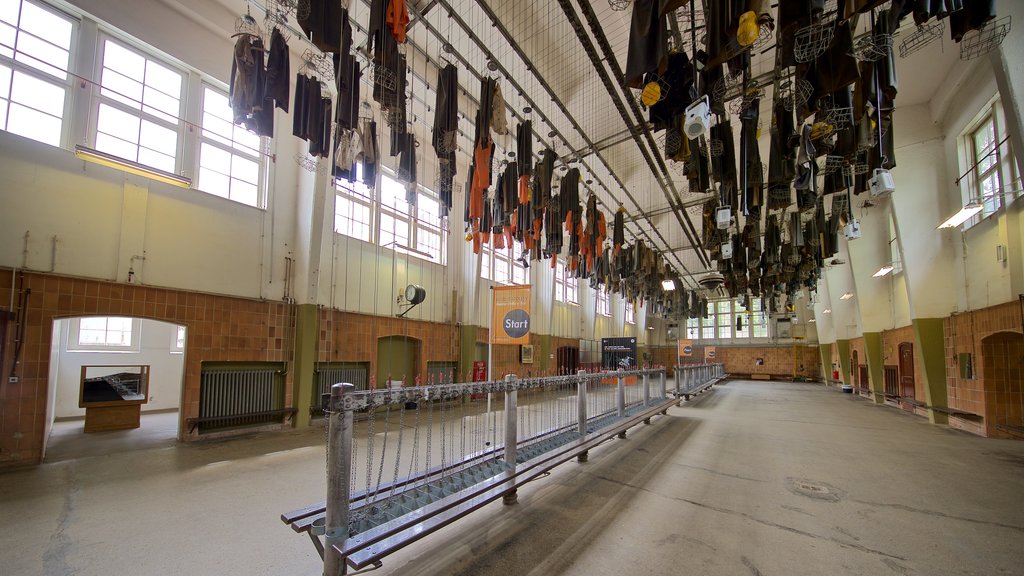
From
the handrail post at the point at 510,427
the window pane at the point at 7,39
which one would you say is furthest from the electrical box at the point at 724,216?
the window pane at the point at 7,39

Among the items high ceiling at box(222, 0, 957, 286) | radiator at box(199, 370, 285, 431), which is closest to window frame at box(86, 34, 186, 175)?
high ceiling at box(222, 0, 957, 286)

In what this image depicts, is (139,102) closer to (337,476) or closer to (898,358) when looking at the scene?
(337,476)

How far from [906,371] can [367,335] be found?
48.0 ft

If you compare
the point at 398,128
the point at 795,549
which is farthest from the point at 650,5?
the point at 795,549

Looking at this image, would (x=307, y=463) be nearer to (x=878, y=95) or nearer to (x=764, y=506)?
(x=764, y=506)

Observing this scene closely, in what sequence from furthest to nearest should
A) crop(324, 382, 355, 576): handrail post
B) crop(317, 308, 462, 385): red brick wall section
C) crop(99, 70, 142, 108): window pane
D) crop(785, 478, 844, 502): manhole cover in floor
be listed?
crop(317, 308, 462, 385): red brick wall section < crop(99, 70, 142, 108): window pane < crop(785, 478, 844, 502): manhole cover in floor < crop(324, 382, 355, 576): handrail post

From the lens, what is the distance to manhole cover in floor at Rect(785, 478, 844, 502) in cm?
363

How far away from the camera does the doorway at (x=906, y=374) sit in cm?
1049

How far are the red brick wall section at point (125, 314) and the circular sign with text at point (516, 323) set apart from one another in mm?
4121

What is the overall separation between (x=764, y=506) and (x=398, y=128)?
5.01m

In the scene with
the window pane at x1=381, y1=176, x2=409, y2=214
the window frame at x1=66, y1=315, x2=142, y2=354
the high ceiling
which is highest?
the high ceiling

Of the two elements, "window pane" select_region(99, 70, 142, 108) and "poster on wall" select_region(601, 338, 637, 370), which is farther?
"poster on wall" select_region(601, 338, 637, 370)

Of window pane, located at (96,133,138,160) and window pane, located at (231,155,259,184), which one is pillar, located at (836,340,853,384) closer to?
window pane, located at (231,155,259,184)

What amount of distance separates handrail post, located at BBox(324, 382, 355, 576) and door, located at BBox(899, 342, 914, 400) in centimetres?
1436
